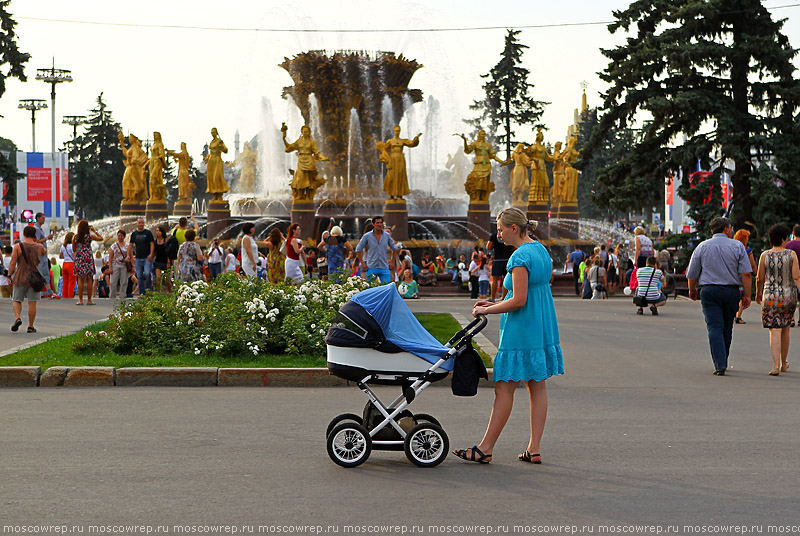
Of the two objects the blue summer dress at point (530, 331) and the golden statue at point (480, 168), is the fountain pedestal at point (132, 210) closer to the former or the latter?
the golden statue at point (480, 168)

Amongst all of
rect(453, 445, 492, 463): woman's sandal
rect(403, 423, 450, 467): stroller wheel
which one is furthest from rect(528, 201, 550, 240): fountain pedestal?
rect(403, 423, 450, 467): stroller wheel

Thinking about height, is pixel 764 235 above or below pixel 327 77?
below

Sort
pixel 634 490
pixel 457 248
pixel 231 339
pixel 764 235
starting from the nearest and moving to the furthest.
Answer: pixel 634 490
pixel 231 339
pixel 764 235
pixel 457 248

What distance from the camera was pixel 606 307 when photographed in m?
22.1

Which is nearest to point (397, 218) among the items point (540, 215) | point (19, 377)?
point (540, 215)

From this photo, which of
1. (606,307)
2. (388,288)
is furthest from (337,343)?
(606,307)

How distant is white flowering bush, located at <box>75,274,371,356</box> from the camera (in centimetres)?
1195

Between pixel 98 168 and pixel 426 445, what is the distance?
3573 inches

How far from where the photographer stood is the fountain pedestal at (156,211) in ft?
142

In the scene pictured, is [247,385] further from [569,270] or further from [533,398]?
[569,270]

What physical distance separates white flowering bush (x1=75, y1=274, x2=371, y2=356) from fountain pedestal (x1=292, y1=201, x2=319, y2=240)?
70.5 feet

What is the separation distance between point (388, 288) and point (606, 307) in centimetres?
1603

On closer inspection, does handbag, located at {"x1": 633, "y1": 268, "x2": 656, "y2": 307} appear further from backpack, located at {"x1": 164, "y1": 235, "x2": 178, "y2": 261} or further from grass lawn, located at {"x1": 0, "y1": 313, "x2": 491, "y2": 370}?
backpack, located at {"x1": 164, "y1": 235, "x2": 178, "y2": 261}

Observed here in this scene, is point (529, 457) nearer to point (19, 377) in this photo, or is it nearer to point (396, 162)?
point (19, 377)
